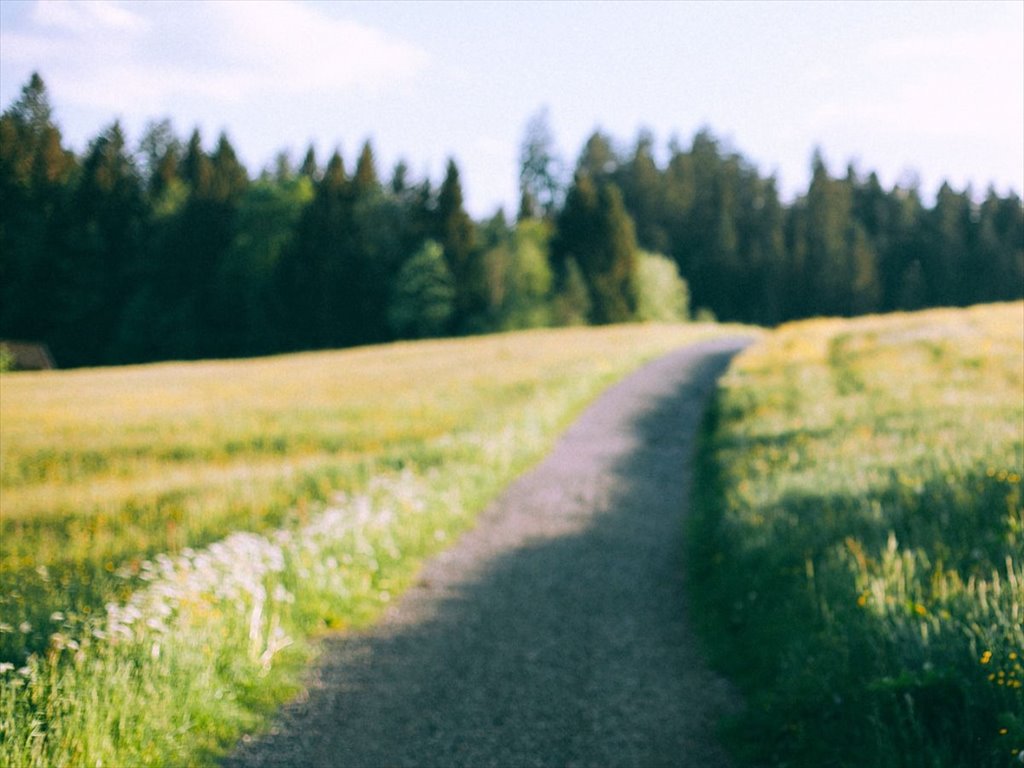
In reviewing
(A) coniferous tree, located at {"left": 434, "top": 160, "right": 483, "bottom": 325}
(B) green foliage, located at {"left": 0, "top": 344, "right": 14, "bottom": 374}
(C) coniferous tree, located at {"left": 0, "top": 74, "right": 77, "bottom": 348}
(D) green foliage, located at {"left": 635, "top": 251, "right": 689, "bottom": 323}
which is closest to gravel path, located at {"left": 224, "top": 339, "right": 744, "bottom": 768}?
Answer: (B) green foliage, located at {"left": 0, "top": 344, "right": 14, "bottom": 374}

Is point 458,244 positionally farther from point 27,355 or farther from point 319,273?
point 27,355

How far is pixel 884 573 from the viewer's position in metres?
5.42

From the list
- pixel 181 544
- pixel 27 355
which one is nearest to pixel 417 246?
pixel 181 544

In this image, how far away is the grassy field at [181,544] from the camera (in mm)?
4250

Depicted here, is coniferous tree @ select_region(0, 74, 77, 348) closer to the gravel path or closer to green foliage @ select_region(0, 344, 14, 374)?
green foliage @ select_region(0, 344, 14, 374)

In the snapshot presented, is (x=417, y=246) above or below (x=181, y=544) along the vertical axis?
above

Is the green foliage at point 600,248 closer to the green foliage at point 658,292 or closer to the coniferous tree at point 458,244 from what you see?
the green foliage at point 658,292

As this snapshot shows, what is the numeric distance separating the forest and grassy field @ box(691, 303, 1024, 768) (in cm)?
188

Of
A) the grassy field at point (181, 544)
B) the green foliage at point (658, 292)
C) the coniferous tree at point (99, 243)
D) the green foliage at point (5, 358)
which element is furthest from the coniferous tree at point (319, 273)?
the green foliage at point (5, 358)

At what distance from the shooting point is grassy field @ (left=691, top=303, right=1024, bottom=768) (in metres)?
3.89

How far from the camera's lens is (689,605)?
7.24 meters

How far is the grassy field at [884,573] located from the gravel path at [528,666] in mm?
451

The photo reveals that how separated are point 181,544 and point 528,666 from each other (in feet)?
11.7

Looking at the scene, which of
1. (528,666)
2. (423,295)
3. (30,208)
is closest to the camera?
(30,208)
